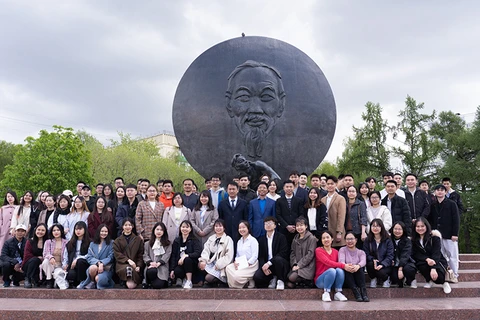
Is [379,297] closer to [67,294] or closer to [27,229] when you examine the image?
[67,294]

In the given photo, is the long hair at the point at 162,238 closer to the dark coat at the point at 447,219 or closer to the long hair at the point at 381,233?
the long hair at the point at 381,233

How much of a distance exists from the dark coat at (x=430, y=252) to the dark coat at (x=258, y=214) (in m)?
1.98

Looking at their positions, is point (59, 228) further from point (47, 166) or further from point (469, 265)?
point (47, 166)

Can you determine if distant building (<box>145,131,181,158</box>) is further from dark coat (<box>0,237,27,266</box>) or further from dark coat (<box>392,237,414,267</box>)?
dark coat (<box>392,237,414,267</box>)

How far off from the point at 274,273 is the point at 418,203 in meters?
2.75

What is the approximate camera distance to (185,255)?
599 centimetres

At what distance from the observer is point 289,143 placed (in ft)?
30.9

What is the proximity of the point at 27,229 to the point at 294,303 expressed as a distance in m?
4.46

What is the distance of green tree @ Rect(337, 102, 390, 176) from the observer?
1016 inches

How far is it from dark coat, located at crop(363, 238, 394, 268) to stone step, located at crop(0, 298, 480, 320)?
0.54 m

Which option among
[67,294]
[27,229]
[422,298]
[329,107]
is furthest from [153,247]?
[329,107]

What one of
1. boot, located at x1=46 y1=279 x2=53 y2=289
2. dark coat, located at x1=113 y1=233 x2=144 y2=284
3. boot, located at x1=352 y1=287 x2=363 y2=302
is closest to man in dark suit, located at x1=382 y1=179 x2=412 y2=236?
boot, located at x1=352 y1=287 x2=363 y2=302

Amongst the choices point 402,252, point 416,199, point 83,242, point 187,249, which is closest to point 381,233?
point 402,252

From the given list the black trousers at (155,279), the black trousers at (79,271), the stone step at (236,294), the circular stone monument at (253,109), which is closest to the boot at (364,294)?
the stone step at (236,294)
